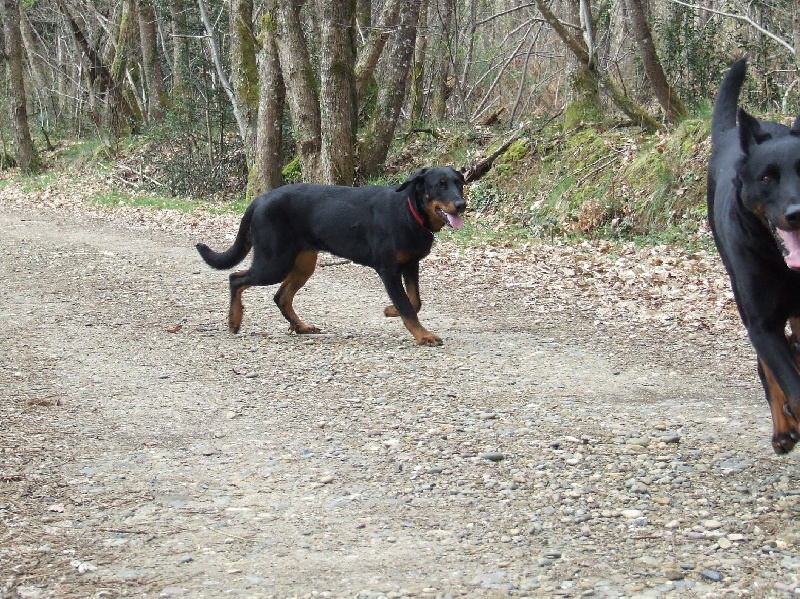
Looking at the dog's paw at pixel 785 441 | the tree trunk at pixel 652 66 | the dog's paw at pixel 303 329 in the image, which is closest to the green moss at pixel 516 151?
the tree trunk at pixel 652 66

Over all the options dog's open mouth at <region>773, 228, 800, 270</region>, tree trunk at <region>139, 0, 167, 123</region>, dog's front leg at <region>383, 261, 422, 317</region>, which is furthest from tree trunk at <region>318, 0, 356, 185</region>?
dog's open mouth at <region>773, 228, 800, 270</region>

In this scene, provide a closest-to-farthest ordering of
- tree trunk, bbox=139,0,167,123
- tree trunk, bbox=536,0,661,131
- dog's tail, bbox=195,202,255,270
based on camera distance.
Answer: dog's tail, bbox=195,202,255,270 < tree trunk, bbox=536,0,661,131 < tree trunk, bbox=139,0,167,123

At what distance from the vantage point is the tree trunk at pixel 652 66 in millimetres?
Answer: 13789

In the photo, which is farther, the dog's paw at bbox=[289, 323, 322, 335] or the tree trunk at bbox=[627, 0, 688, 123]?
the tree trunk at bbox=[627, 0, 688, 123]

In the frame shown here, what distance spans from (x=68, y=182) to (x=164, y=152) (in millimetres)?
2708

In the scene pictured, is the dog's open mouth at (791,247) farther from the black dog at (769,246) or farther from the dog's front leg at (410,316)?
the dog's front leg at (410,316)

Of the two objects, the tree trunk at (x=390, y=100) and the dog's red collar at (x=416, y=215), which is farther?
the tree trunk at (x=390, y=100)

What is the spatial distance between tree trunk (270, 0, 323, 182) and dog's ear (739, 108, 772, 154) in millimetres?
13529

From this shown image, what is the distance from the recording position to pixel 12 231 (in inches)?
634

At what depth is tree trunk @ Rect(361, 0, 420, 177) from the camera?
17688 mm

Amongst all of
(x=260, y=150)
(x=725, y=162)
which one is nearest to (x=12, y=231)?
(x=260, y=150)

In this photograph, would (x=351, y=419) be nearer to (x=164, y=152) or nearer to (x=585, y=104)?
(x=585, y=104)

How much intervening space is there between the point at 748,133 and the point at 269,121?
50.4ft

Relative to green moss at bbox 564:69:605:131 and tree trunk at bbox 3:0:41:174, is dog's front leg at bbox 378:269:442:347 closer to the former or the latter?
green moss at bbox 564:69:605:131
